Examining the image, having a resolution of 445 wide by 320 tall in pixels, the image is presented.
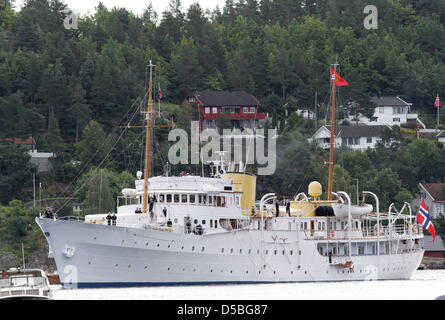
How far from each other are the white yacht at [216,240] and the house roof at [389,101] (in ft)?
219

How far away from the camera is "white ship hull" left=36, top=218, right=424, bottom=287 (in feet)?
191

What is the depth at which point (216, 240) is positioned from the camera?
6097cm

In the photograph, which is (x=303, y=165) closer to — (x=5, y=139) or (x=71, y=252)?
(x=5, y=139)

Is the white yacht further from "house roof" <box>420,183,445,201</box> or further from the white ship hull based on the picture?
"house roof" <box>420,183,445,201</box>

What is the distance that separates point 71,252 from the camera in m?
58.2

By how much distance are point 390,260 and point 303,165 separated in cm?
3184

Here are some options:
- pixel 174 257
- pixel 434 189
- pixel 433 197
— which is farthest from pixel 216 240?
pixel 434 189

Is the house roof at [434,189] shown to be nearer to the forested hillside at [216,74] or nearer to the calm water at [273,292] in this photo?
the forested hillside at [216,74]

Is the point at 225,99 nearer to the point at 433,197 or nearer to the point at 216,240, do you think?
the point at 433,197

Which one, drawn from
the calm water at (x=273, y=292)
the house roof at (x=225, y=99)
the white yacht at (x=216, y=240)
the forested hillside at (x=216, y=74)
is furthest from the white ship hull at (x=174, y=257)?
the house roof at (x=225, y=99)

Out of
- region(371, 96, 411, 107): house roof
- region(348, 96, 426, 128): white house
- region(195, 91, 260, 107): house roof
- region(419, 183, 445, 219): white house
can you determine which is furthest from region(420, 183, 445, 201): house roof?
region(371, 96, 411, 107): house roof

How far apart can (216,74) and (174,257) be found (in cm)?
7763

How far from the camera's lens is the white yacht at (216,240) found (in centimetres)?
5834

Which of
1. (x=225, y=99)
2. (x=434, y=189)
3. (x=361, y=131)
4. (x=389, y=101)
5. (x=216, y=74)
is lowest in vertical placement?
(x=434, y=189)
